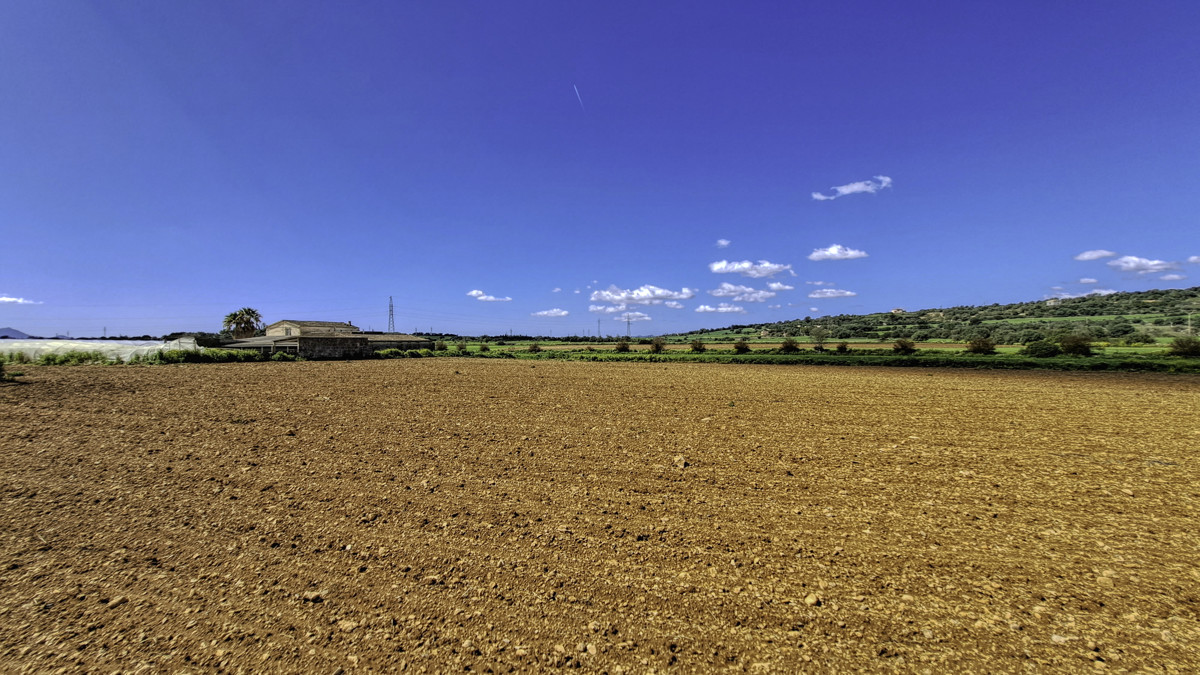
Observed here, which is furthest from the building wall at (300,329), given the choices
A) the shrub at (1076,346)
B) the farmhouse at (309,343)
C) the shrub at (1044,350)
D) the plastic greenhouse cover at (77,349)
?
the shrub at (1076,346)

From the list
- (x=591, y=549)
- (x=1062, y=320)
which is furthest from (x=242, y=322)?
(x=1062, y=320)

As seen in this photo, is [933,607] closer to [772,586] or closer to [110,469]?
[772,586]

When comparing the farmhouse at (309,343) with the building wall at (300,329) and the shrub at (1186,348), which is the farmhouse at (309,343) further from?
the shrub at (1186,348)

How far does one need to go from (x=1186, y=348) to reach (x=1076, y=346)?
6.23 m

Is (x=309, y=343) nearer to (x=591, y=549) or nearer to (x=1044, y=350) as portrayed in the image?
(x=591, y=549)

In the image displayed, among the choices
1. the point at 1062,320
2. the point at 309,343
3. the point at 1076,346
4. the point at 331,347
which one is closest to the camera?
the point at 1076,346

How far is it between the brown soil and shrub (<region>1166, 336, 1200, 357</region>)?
40.3 m

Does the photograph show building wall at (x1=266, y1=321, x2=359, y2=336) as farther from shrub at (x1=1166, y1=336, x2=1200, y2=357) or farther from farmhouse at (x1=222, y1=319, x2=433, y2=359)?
shrub at (x1=1166, y1=336, x2=1200, y2=357)

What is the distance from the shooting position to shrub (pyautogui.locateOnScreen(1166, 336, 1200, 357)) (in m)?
34.8

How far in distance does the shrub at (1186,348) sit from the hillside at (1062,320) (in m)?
11.3

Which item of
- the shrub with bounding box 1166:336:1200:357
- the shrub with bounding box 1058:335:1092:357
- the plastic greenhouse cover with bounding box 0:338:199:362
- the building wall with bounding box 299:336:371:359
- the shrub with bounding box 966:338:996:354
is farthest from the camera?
the building wall with bounding box 299:336:371:359

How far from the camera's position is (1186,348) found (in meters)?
35.0

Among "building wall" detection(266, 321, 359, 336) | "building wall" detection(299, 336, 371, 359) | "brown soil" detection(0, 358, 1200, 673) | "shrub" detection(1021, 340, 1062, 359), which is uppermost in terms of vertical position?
"building wall" detection(266, 321, 359, 336)

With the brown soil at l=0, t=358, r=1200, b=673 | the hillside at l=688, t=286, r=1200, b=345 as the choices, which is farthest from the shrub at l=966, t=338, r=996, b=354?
the brown soil at l=0, t=358, r=1200, b=673
